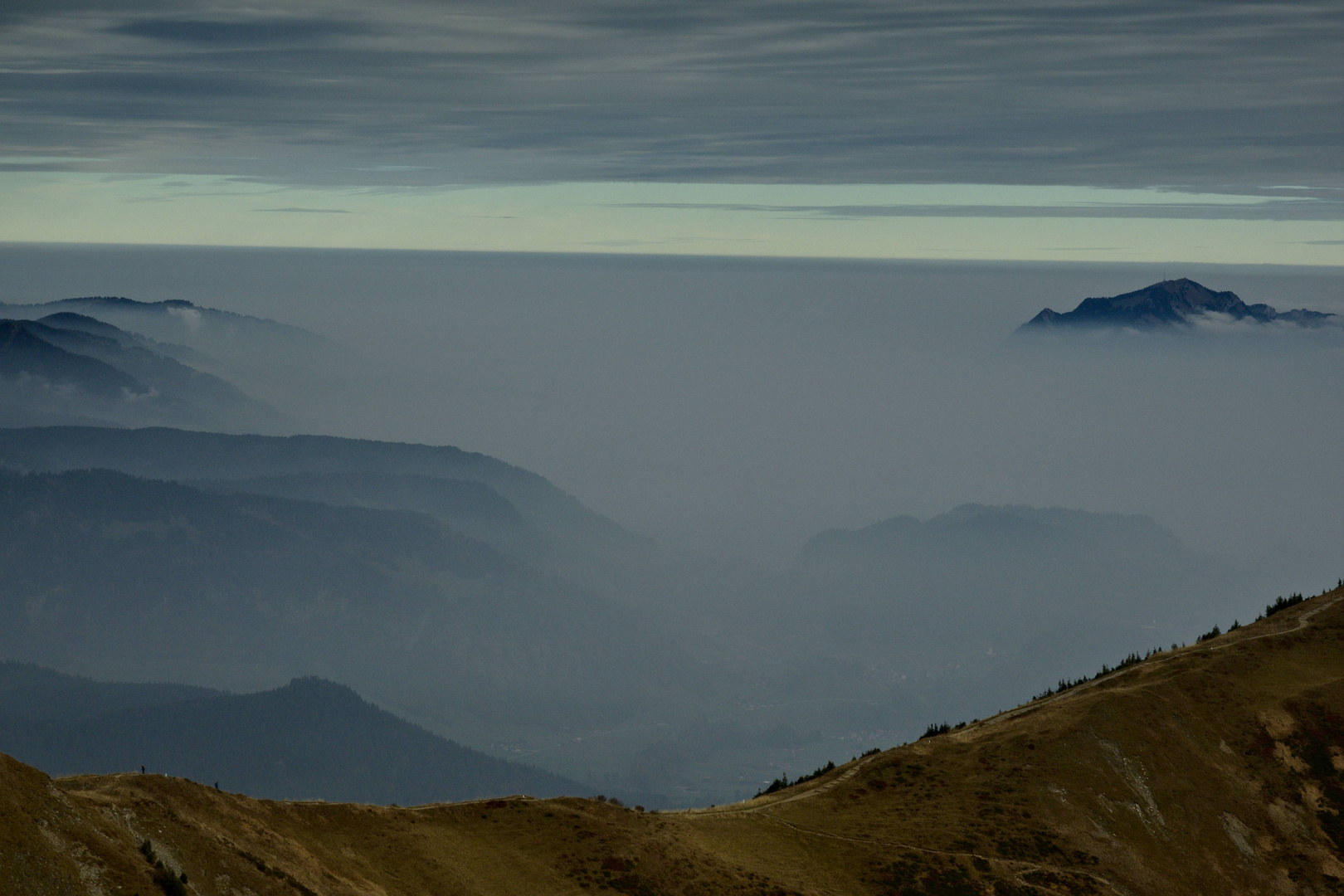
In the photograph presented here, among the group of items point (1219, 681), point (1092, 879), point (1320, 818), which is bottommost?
point (1092, 879)

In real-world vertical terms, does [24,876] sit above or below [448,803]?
below

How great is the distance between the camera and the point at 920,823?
73.9 metres

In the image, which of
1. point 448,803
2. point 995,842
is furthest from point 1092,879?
point 448,803

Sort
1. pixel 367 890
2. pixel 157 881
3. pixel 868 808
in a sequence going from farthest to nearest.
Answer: pixel 868 808
pixel 367 890
pixel 157 881

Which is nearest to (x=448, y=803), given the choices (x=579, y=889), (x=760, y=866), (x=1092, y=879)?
(x=579, y=889)

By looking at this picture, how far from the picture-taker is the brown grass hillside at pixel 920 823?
47.7m

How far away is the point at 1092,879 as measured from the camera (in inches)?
2699

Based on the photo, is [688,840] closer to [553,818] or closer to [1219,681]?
[553,818]

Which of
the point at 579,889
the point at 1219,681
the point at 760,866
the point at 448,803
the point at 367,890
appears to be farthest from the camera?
the point at 1219,681

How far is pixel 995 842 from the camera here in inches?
2808

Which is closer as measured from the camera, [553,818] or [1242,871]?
[553,818]

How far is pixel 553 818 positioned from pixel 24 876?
3194 centimetres

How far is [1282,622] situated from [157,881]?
338ft

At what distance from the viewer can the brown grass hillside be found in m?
47.7
